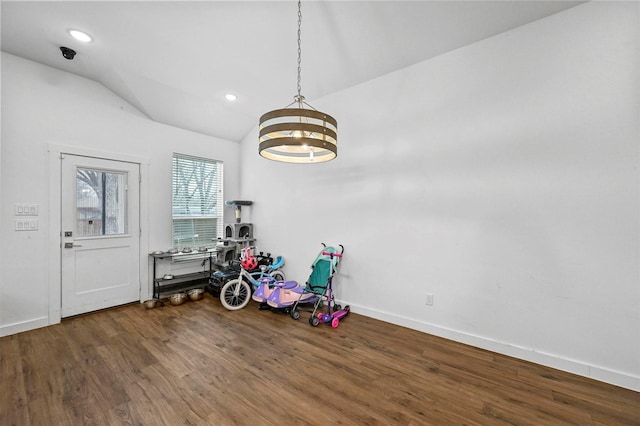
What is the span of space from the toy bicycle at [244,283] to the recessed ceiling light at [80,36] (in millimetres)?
3100

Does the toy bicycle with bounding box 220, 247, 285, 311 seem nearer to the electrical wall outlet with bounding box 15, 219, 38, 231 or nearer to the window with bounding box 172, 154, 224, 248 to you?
the window with bounding box 172, 154, 224, 248

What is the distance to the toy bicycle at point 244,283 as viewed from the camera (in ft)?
12.2

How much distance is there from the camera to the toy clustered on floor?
3438mm

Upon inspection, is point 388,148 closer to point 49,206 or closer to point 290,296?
point 290,296

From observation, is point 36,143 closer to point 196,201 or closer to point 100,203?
point 100,203

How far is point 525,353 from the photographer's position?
2434mm

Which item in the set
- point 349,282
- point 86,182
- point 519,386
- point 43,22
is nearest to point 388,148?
point 349,282

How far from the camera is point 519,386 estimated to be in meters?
2.08

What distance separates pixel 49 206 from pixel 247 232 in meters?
2.66

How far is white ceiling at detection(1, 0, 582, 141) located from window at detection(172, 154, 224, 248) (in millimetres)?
1199

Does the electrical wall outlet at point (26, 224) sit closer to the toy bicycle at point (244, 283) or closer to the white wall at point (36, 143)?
the white wall at point (36, 143)

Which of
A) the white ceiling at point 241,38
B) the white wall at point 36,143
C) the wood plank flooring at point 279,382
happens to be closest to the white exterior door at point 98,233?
the white wall at point 36,143

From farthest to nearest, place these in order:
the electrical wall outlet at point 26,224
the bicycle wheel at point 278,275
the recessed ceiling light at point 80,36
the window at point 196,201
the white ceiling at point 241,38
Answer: the window at point 196,201, the bicycle wheel at point 278,275, the electrical wall outlet at point 26,224, the recessed ceiling light at point 80,36, the white ceiling at point 241,38

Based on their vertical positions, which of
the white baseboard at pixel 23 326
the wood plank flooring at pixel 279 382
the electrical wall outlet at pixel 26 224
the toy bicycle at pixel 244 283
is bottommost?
the wood plank flooring at pixel 279 382
